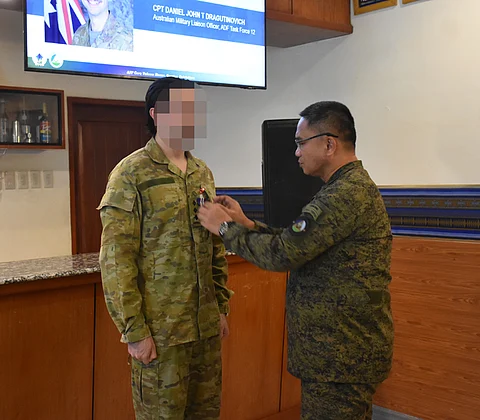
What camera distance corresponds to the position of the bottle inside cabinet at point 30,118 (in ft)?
10.9

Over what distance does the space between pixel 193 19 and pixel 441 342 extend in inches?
82.2

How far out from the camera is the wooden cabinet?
3307 mm

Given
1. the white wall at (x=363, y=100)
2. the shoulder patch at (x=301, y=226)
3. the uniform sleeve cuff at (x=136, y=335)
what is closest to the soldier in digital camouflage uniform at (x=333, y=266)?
the shoulder patch at (x=301, y=226)

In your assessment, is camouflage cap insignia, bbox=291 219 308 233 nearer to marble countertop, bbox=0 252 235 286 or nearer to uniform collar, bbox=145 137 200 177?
uniform collar, bbox=145 137 200 177

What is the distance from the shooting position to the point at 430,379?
9.80 feet

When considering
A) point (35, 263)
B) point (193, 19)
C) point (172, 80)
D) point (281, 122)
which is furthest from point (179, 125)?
point (193, 19)

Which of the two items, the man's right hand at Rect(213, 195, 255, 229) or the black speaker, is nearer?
the man's right hand at Rect(213, 195, 255, 229)

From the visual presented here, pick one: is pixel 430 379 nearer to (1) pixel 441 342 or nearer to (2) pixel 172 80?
(1) pixel 441 342

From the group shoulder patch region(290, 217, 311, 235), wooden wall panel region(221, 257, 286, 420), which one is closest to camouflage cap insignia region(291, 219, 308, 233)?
shoulder patch region(290, 217, 311, 235)

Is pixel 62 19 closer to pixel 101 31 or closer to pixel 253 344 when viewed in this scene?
pixel 101 31

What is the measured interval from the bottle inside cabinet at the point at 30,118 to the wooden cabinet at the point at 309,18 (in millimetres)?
1388

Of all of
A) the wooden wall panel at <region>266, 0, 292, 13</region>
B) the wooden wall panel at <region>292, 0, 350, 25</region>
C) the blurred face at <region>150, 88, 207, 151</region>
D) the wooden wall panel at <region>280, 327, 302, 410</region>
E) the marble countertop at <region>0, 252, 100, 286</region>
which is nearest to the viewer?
the blurred face at <region>150, 88, 207, 151</region>

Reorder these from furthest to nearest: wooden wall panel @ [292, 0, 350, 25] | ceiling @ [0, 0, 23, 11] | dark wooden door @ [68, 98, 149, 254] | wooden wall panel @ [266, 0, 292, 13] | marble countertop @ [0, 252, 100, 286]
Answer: dark wooden door @ [68, 98, 149, 254] < wooden wall panel @ [292, 0, 350, 25] < wooden wall panel @ [266, 0, 292, 13] < ceiling @ [0, 0, 23, 11] < marble countertop @ [0, 252, 100, 286]

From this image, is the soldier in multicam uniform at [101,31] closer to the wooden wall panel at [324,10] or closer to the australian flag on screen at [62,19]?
the australian flag on screen at [62,19]
